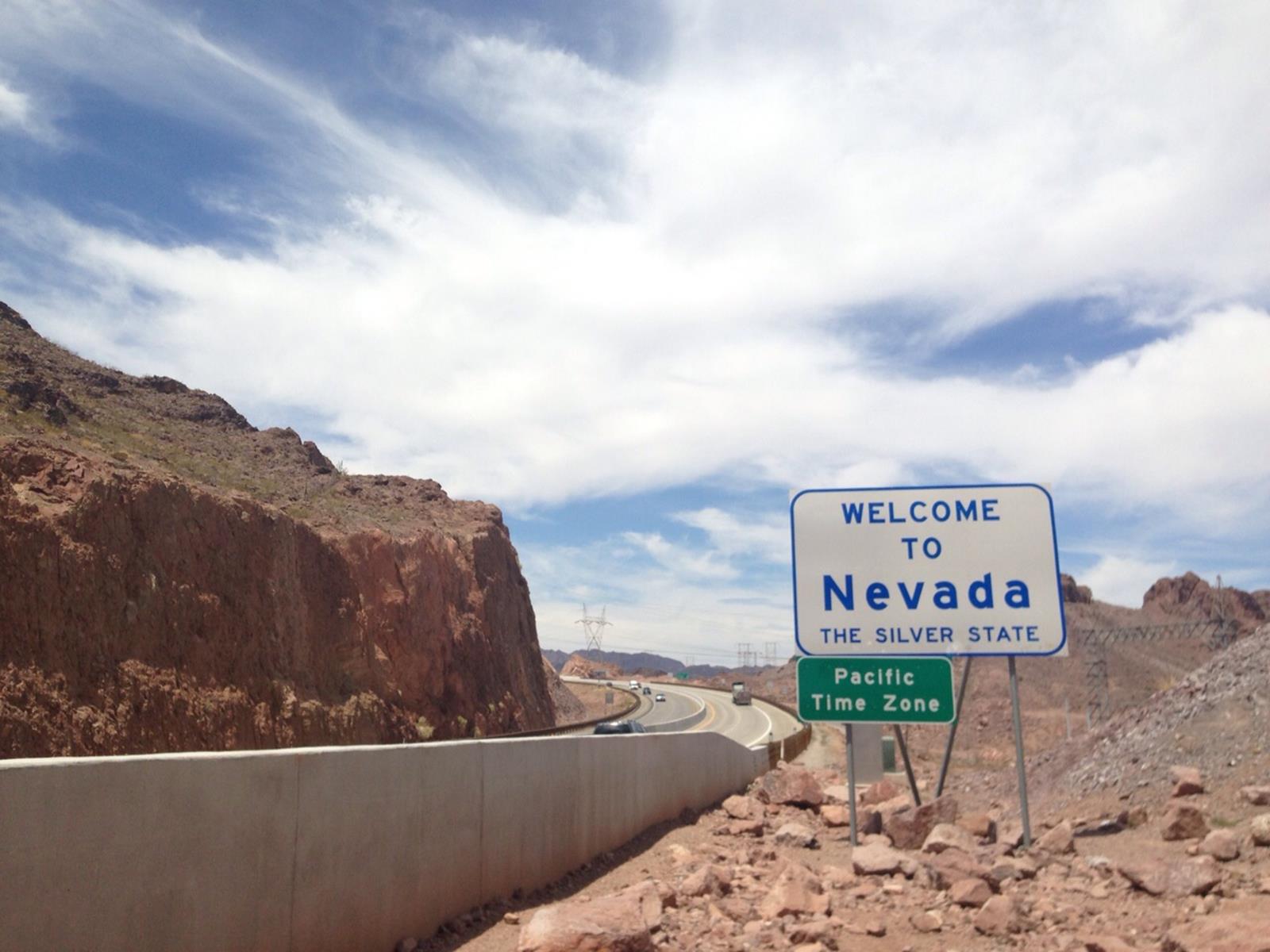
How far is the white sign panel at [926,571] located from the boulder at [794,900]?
405cm

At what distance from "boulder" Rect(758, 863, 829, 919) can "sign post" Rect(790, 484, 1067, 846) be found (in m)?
3.76

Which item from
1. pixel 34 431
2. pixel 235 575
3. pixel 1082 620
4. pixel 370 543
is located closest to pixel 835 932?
pixel 235 575

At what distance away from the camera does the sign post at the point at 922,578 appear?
11016 millimetres

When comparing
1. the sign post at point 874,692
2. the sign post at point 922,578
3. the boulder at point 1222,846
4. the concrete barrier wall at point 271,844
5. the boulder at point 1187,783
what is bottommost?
the boulder at point 1222,846

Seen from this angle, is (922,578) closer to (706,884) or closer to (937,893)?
(937,893)

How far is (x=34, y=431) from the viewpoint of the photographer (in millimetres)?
26297

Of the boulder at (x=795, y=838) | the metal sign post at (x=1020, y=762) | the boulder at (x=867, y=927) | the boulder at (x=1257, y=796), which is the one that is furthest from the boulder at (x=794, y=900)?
the boulder at (x=1257, y=796)

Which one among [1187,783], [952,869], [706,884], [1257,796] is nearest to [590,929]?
[706,884]

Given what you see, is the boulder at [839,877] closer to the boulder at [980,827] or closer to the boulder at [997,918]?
the boulder at [997,918]

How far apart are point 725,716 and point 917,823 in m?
58.6

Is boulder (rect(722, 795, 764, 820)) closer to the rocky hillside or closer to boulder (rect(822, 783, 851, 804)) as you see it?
boulder (rect(822, 783, 851, 804))

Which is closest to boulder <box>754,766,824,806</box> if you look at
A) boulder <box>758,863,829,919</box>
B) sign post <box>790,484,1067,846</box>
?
sign post <box>790,484,1067,846</box>

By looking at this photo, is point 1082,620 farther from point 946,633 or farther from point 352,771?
point 352,771

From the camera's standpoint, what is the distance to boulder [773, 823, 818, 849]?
39.3 feet
